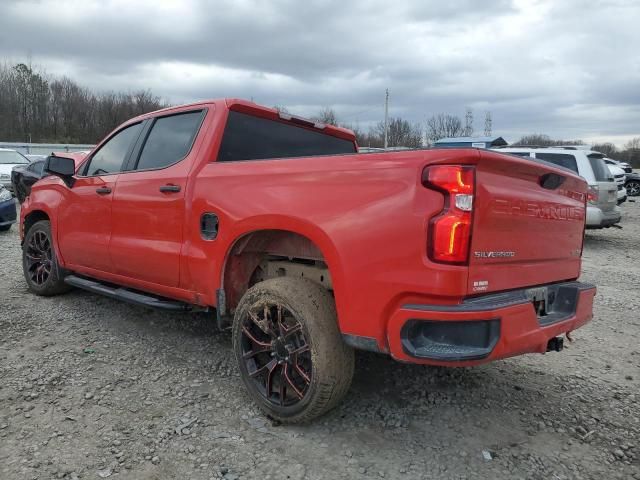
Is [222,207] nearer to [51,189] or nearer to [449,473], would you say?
[449,473]

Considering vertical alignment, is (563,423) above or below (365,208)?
below

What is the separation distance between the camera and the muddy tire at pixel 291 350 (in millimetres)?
2674

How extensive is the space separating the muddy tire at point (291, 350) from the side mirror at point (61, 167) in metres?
2.71

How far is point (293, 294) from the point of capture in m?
2.80

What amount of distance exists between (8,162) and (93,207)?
13.9 meters

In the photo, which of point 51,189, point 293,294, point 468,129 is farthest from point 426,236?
point 468,129

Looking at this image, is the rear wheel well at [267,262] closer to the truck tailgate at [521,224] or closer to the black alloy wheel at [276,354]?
the black alloy wheel at [276,354]

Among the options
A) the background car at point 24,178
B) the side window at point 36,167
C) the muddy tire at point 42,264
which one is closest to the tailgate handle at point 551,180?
the muddy tire at point 42,264

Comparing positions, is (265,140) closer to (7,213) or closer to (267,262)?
(267,262)

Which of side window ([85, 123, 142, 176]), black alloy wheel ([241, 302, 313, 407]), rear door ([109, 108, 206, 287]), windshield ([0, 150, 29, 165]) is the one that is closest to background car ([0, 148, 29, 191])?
windshield ([0, 150, 29, 165])

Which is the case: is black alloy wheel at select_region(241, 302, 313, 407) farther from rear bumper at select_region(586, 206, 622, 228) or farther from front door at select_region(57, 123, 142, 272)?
rear bumper at select_region(586, 206, 622, 228)

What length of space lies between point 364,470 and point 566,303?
1.49 meters

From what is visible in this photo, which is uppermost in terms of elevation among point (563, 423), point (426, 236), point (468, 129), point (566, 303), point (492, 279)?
point (468, 129)

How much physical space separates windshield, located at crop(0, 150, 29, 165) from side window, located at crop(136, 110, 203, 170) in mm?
14242
